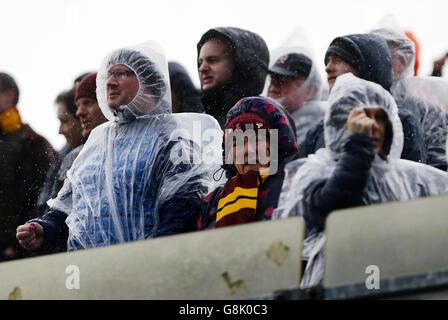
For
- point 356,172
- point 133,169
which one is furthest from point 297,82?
point 133,169

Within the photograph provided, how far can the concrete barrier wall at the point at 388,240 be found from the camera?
439 cm

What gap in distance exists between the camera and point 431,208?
4422 millimetres

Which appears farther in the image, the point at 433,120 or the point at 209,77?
the point at 209,77

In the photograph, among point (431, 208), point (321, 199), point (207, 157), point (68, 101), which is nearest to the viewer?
point (431, 208)

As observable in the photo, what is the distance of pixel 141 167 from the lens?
5574 millimetres

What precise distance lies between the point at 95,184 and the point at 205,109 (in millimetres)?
673

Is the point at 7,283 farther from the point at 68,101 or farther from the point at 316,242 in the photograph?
the point at 316,242

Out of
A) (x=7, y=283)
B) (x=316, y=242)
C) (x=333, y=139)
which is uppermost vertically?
(x=333, y=139)

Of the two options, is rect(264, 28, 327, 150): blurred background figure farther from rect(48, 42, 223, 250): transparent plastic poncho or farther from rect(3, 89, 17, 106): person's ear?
rect(3, 89, 17, 106): person's ear

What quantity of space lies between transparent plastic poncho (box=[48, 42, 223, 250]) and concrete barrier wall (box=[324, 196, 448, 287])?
36.4 inches

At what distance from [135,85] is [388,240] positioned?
1.80 m

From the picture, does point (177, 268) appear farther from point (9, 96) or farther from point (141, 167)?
point (9, 96)

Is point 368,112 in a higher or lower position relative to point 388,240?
higher

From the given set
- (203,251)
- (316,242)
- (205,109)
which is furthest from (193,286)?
(205,109)
